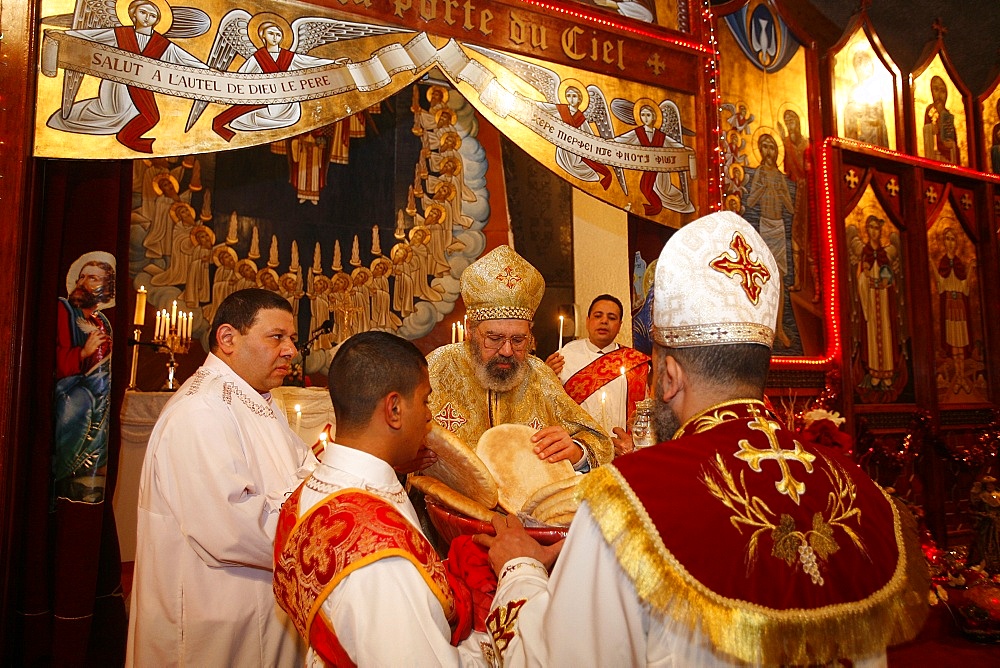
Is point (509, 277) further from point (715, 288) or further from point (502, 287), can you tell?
point (715, 288)

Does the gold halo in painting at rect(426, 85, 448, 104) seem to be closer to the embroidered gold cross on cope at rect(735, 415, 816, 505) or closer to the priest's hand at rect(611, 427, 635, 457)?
the priest's hand at rect(611, 427, 635, 457)

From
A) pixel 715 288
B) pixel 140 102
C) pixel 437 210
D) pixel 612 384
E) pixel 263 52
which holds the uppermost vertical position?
pixel 437 210

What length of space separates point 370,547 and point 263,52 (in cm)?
314

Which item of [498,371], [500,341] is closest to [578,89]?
[500,341]

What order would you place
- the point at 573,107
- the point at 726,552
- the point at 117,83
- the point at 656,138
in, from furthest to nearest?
the point at 656,138 → the point at 573,107 → the point at 117,83 → the point at 726,552

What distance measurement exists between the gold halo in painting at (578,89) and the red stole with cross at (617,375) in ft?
6.40

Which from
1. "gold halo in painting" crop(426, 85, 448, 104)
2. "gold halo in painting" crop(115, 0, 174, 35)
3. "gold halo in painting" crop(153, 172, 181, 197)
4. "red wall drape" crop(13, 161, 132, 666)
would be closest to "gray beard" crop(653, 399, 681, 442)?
"gold halo in painting" crop(115, 0, 174, 35)

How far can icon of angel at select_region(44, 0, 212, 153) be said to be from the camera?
139 inches

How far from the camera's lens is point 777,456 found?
1616 mm

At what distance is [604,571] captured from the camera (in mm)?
1518

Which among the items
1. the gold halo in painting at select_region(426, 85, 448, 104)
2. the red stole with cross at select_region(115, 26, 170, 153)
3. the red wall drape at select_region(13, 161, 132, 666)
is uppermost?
the gold halo in painting at select_region(426, 85, 448, 104)

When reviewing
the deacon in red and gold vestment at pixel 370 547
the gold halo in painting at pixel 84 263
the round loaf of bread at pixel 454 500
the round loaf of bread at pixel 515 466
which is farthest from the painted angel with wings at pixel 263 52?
the deacon in red and gold vestment at pixel 370 547

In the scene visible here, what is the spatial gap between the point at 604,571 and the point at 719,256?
0.81 metres

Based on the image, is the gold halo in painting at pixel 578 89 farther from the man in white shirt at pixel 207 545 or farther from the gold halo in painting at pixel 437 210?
the gold halo in painting at pixel 437 210
